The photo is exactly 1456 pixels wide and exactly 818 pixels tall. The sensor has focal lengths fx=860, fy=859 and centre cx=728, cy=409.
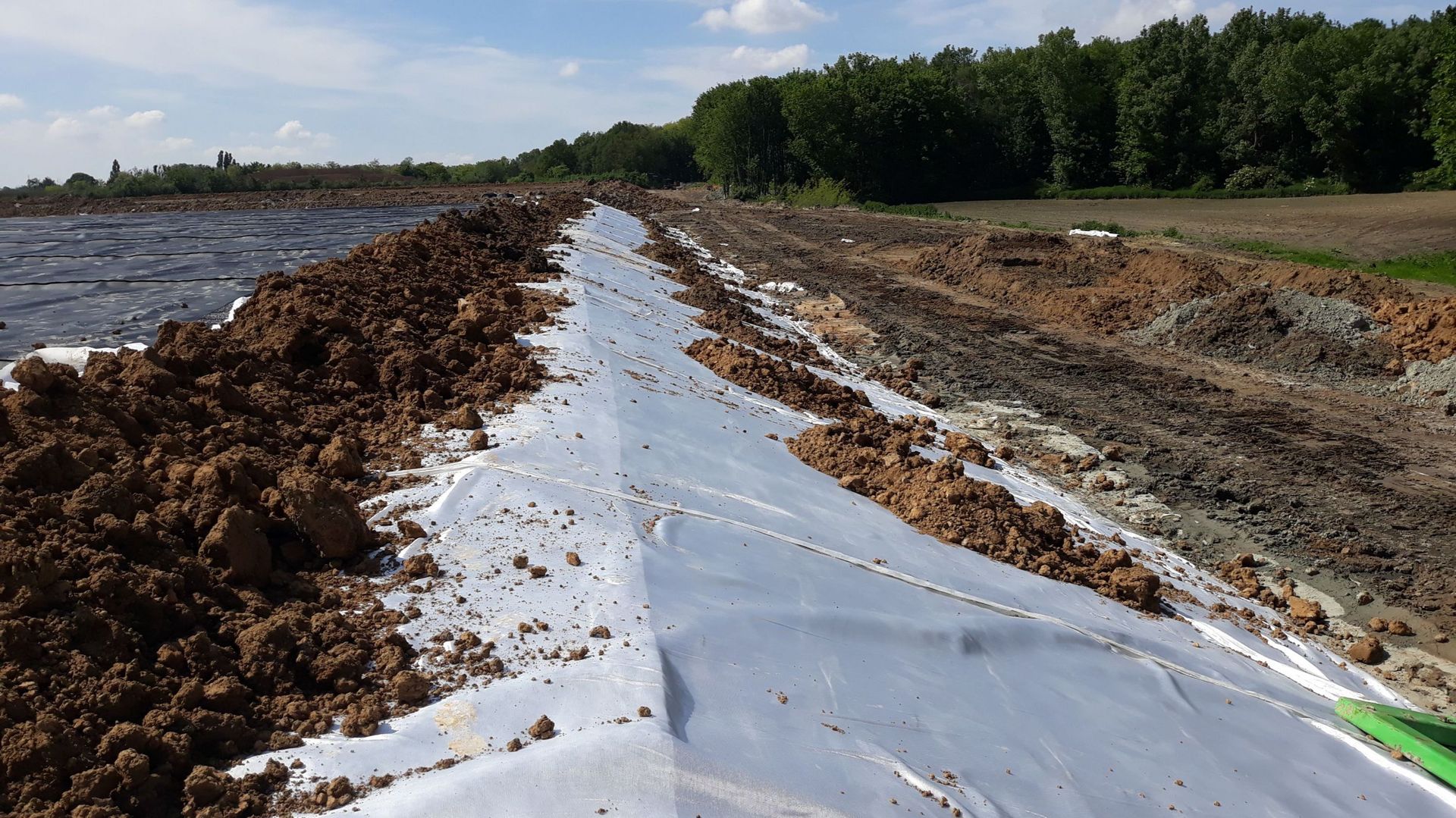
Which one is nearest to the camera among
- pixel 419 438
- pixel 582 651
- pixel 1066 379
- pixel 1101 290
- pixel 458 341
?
pixel 582 651

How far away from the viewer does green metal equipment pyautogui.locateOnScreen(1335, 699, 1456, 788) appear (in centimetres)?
464

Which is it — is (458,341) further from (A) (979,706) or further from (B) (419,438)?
(A) (979,706)

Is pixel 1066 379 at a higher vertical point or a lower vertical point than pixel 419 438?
lower

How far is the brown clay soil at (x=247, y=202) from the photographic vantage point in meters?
32.0

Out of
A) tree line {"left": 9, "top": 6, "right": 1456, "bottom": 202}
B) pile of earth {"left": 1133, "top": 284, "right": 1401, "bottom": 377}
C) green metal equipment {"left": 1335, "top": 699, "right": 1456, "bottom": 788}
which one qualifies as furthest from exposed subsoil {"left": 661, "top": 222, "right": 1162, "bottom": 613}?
tree line {"left": 9, "top": 6, "right": 1456, "bottom": 202}

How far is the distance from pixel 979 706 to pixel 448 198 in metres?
36.9

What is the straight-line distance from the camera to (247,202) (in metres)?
34.9

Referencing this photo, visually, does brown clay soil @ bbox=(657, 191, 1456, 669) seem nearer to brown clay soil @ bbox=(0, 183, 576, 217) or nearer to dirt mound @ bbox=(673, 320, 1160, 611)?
dirt mound @ bbox=(673, 320, 1160, 611)

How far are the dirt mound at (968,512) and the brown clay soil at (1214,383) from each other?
5.80ft

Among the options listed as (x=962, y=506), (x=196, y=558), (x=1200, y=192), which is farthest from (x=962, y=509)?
(x=1200, y=192)

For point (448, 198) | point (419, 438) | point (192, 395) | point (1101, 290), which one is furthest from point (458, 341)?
point (448, 198)

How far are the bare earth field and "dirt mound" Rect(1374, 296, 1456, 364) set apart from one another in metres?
9.77

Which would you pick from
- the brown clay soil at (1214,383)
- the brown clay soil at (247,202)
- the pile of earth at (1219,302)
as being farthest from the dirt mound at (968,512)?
the brown clay soil at (247,202)

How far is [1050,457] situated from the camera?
989 centimetres
